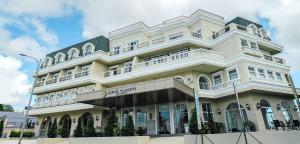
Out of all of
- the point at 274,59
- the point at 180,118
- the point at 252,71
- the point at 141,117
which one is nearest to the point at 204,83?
the point at 180,118

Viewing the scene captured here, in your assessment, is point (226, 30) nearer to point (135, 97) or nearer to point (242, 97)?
point (242, 97)

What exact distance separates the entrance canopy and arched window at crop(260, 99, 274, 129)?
6.18 m

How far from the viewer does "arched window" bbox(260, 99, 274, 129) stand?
17.4m

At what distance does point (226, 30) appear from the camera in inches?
840

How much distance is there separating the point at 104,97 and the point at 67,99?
9.88m

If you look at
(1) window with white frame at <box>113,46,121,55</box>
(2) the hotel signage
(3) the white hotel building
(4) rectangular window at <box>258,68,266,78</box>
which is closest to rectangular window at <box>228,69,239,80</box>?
(3) the white hotel building

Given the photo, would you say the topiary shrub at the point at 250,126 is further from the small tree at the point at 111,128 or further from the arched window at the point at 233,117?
the small tree at the point at 111,128

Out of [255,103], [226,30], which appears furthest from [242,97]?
[226,30]

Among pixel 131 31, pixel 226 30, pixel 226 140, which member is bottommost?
pixel 226 140

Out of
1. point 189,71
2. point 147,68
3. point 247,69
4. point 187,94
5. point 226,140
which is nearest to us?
point 226,140

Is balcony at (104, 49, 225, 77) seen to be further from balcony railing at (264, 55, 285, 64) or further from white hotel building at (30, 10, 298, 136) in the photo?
balcony railing at (264, 55, 285, 64)

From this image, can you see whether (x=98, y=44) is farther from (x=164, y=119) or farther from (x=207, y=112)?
(x=207, y=112)

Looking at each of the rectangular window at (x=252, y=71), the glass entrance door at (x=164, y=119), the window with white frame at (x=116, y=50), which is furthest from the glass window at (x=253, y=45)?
the window with white frame at (x=116, y=50)

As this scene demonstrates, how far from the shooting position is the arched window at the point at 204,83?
19.3 meters
